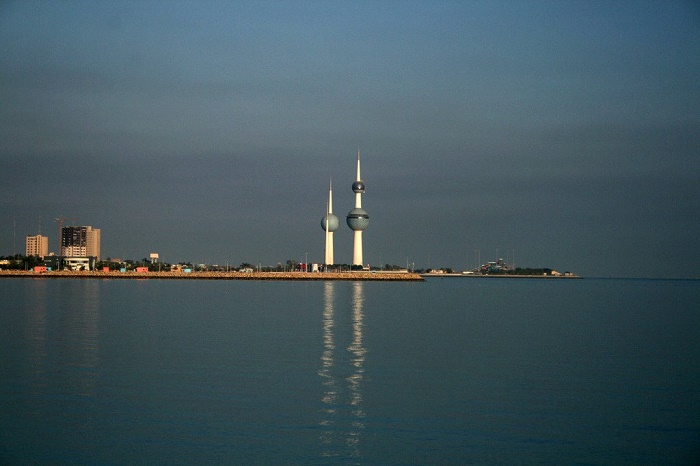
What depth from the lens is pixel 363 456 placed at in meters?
19.8

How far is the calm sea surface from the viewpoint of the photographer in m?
20.5

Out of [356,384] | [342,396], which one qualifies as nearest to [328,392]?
[342,396]

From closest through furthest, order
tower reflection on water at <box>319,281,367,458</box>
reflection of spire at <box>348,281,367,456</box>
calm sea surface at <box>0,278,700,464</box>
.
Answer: calm sea surface at <box>0,278,700,464</box> → tower reflection on water at <box>319,281,367,458</box> → reflection of spire at <box>348,281,367,456</box>

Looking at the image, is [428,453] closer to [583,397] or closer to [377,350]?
[583,397]

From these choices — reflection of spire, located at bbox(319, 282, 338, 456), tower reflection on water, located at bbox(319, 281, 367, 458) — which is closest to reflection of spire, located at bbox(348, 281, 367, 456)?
tower reflection on water, located at bbox(319, 281, 367, 458)

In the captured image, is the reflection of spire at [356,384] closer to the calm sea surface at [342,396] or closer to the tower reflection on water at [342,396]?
the tower reflection on water at [342,396]

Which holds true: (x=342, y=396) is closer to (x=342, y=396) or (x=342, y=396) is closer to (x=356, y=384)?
(x=342, y=396)

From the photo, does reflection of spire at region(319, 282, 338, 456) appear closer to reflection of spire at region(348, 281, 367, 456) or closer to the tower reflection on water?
the tower reflection on water

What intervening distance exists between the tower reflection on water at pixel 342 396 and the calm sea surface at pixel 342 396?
9 centimetres

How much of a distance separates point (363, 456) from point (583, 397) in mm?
11423

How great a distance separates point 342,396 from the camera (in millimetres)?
26891

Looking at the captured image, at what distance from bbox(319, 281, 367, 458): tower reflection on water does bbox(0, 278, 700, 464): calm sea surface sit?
0.09m

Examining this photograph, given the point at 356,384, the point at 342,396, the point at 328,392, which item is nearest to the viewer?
the point at 342,396

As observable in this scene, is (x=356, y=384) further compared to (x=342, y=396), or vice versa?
(x=356, y=384)
